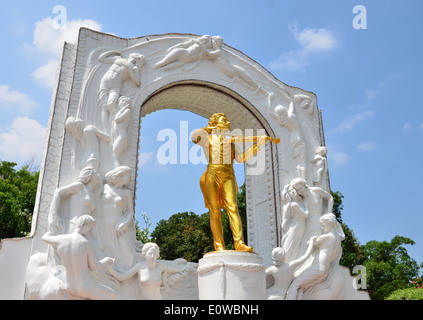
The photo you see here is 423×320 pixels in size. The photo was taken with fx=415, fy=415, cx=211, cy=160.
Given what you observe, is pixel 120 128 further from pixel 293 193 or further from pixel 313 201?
pixel 313 201

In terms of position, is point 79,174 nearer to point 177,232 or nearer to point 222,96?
point 222,96

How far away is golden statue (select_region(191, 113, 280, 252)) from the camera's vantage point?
6.62 m

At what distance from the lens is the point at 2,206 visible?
1564 cm

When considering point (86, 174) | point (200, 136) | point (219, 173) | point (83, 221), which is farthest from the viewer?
point (200, 136)

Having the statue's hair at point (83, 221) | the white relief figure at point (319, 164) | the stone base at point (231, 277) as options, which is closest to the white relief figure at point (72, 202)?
the statue's hair at point (83, 221)

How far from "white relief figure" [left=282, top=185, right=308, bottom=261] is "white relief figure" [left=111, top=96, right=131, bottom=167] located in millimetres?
3071

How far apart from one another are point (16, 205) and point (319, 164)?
40.1 feet

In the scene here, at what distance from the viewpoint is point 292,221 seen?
755 cm

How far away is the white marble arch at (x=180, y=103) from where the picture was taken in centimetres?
640

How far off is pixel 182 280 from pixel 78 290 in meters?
1.70

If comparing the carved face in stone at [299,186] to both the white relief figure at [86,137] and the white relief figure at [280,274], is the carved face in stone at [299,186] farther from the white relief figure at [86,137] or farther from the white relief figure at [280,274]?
the white relief figure at [86,137]

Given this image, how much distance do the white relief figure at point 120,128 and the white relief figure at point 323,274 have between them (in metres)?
3.58

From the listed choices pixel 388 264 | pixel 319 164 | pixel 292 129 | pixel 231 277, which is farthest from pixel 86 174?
pixel 388 264

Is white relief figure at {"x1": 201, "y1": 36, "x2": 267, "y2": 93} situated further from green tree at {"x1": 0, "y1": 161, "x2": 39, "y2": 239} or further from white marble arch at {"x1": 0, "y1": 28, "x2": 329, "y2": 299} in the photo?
green tree at {"x1": 0, "y1": 161, "x2": 39, "y2": 239}
